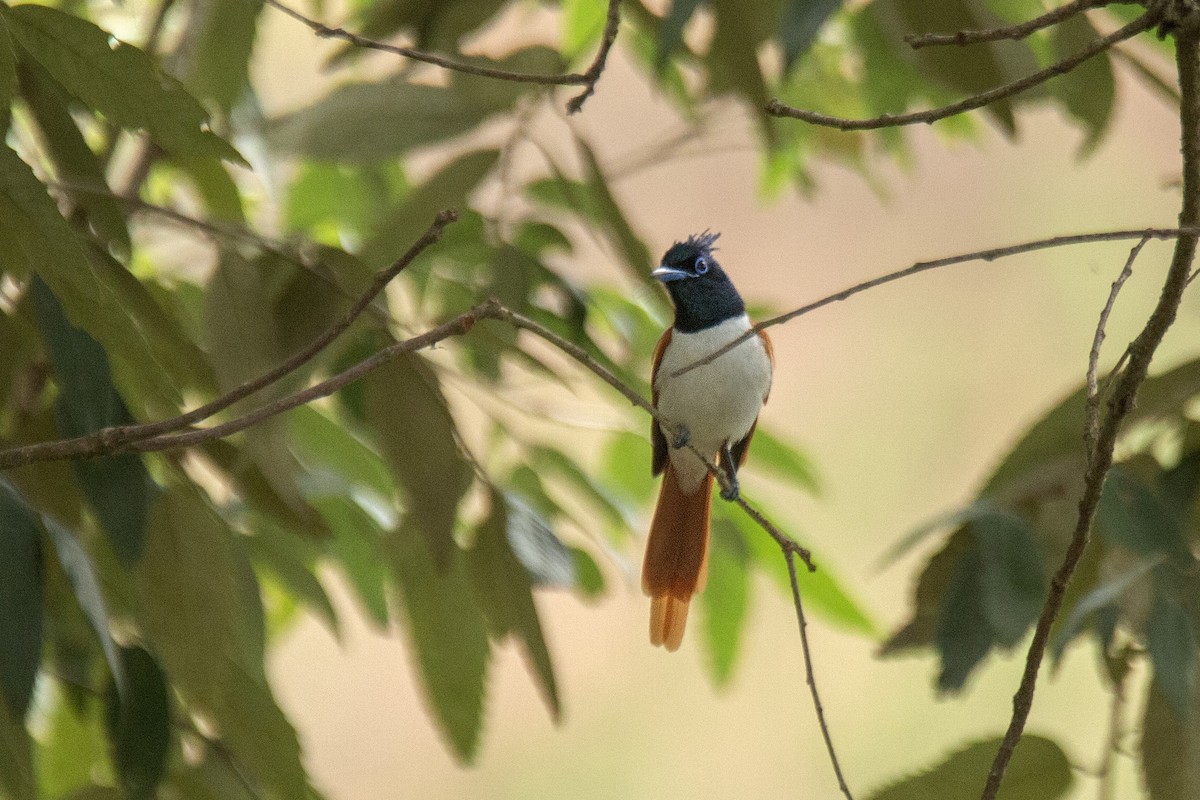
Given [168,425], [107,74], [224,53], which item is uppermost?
[224,53]

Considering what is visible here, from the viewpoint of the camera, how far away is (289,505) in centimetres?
163

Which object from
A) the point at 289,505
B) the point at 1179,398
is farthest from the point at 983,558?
the point at 289,505

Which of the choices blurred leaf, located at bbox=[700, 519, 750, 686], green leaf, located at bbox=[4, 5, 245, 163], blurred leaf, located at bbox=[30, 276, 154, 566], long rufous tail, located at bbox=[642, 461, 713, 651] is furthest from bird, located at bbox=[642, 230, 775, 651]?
green leaf, located at bbox=[4, 5, 245, 163]

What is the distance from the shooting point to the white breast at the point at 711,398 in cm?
234

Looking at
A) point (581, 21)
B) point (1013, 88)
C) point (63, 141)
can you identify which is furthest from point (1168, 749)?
point (581, 21)

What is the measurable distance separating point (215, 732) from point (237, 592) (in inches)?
6.8

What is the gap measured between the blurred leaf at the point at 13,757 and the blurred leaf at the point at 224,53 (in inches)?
41.1

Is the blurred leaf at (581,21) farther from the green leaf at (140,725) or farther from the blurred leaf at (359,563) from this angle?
the green leaf at (140,725)

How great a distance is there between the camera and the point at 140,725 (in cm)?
158

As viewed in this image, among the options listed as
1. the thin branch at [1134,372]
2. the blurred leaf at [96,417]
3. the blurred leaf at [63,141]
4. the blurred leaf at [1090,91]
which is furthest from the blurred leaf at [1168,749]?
the blurred leaf at [63,141]

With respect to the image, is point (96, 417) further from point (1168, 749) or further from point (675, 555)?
point (1168, 749)

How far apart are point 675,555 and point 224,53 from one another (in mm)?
1016

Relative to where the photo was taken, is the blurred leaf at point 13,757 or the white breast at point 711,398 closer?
the blurred leaf at point 13,757

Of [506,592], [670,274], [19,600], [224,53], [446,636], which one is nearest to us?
[19,600]
